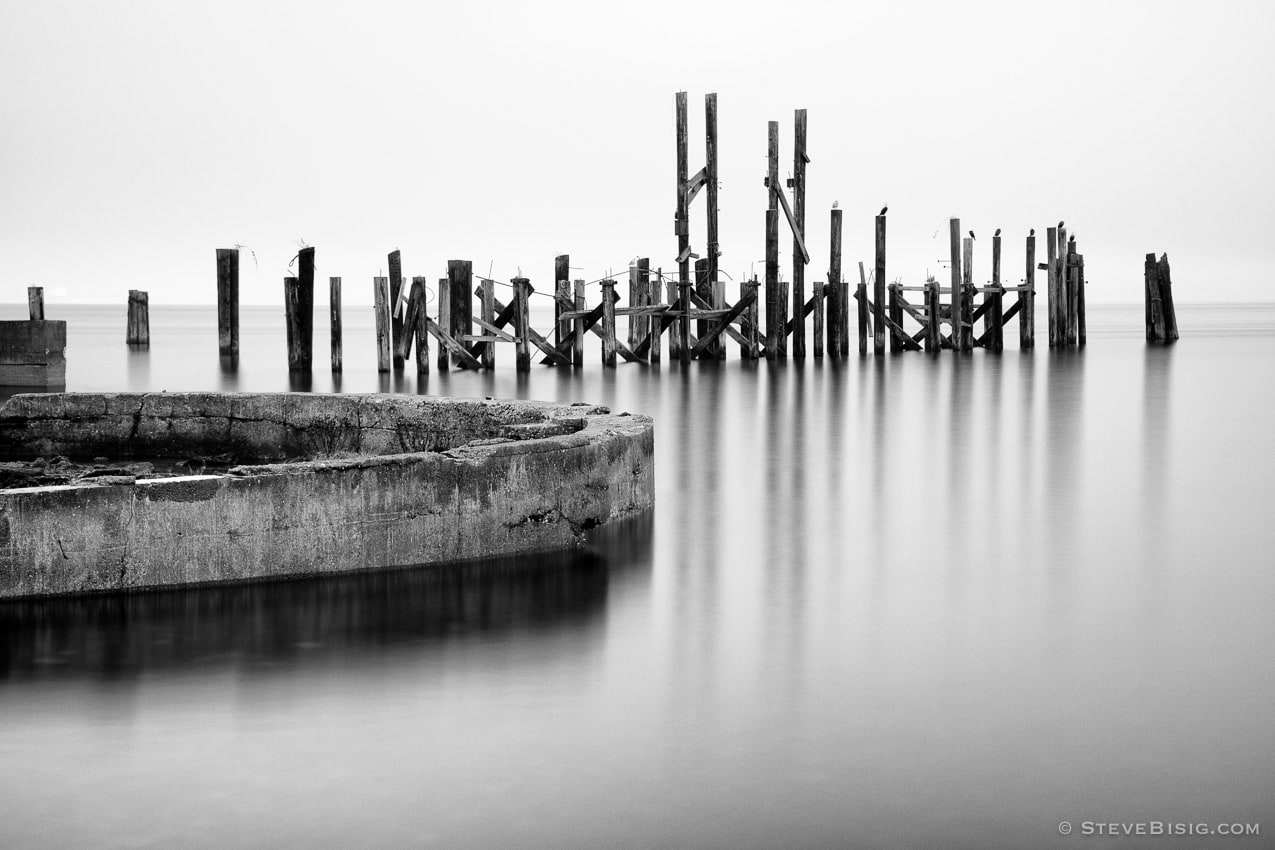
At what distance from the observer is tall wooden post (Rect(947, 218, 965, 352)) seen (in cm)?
2484

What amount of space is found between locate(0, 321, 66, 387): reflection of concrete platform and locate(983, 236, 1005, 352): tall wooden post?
15.2 m

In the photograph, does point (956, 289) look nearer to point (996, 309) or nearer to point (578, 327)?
point (996, 309)

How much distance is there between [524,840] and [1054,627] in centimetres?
275

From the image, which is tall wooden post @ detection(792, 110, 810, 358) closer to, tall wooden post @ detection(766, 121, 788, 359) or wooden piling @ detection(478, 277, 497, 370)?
tall wooden post @ detection(766, 121, 788, 359)

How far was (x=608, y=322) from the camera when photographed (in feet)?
71.9

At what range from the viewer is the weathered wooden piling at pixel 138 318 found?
28.6 meters

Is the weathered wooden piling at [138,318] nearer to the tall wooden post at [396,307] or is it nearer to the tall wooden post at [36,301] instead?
the tall wooden post at [36,301]

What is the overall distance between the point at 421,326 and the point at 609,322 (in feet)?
9.20

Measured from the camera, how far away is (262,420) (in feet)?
32.3

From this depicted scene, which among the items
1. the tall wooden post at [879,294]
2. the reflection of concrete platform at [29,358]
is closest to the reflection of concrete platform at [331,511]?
the reflection of concrete platform at [29,358]

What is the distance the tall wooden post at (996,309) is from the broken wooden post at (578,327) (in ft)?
25.1

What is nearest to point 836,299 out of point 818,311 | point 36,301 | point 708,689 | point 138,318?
point 818,311

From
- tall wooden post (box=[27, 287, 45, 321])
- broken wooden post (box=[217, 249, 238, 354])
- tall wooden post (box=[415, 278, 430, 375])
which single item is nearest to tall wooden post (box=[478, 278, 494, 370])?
tall wooden post (box=[415, 278, 430, 375])

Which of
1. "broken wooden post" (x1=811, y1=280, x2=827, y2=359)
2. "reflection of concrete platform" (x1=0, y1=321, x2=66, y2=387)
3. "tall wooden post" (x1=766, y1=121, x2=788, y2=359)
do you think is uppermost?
"tall wooden post" (x1=766, y1=121, x2=788, y2=359)
